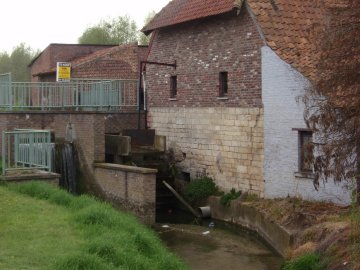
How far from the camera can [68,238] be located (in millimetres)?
11023

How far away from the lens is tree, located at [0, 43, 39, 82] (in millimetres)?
57397

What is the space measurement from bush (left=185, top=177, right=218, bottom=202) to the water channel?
4.92ft

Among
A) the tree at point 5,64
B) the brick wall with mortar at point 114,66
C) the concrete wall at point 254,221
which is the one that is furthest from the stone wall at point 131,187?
the tree at point 5,64

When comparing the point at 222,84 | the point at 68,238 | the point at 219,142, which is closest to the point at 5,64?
the point at 222,84

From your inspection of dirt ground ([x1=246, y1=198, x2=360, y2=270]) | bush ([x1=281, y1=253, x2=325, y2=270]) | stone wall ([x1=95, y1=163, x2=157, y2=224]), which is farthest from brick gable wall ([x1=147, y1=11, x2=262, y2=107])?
bush ([x1=281, y1=253, x2=325, y2=270])

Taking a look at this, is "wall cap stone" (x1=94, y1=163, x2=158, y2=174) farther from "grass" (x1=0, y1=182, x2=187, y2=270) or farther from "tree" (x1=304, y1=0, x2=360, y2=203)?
"tree" (x1=304, y1=0, x2=360, y2=203)

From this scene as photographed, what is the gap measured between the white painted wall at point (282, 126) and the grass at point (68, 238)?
5.86m

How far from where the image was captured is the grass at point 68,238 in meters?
9.34

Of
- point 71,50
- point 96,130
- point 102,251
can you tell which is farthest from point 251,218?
point 71,50

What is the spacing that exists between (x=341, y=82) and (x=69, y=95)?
1424 cm

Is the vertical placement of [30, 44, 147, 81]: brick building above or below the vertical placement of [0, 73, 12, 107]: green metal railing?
above

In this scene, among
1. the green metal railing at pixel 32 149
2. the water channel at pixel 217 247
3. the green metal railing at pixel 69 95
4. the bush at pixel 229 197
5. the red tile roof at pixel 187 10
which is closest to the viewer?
the water channel at pixel 217 247

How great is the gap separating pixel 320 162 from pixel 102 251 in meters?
4.93

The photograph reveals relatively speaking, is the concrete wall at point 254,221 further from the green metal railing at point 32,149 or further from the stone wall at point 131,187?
the green metal railing at point 32,149
